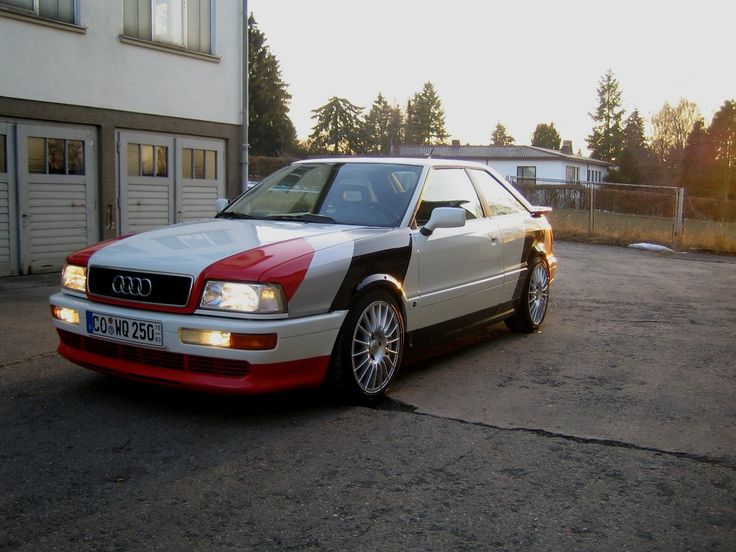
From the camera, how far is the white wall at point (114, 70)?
10609 millimetres

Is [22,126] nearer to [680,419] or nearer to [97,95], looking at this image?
[97,95]

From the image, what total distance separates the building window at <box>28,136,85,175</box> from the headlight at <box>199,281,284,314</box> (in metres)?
7.29

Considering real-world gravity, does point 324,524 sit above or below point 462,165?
below

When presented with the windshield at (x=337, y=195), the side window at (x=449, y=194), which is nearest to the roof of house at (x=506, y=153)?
the side window at (x=449, y=194)

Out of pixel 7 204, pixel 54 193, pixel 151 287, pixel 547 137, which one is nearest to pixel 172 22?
pixel 54 193

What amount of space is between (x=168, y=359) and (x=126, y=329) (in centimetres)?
32

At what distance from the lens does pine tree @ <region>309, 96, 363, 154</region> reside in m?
87.4

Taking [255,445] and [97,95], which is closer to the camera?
[255,445]

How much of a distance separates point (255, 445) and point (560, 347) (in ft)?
11.8

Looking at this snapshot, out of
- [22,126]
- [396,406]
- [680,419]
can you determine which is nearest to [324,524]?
[396,406]

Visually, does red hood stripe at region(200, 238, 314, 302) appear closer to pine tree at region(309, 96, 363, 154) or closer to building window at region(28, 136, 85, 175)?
building window at region(28, 136, 85, 175)

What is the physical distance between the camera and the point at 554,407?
207 inches

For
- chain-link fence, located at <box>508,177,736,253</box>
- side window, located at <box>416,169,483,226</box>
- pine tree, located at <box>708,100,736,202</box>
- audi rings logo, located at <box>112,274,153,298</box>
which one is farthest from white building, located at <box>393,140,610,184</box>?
audi rings logo, located at <box>112,274,153,298</box>

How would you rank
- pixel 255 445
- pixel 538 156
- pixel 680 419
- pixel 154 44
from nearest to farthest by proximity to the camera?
pixel 255 445 → pixel 680 419 → pixel 154 44 → pixel 538 156
